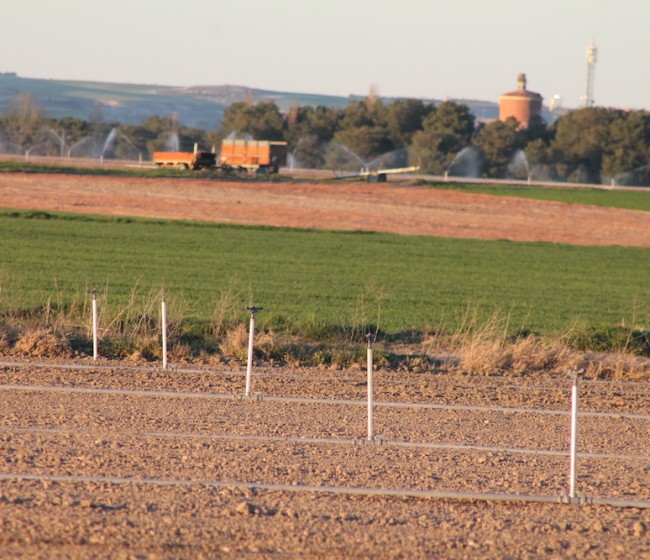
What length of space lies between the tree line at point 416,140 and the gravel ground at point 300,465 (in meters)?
83.3

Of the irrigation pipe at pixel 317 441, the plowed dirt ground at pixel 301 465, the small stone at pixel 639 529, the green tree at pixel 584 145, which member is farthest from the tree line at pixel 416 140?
the small stone at pixel 639 529

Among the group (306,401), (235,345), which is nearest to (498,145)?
(235,345)

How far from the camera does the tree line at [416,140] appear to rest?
99125 millimetres

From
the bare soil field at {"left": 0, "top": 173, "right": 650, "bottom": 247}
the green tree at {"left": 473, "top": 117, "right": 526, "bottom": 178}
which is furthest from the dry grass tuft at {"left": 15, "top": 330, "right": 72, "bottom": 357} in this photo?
the green tree at {"left": 473, "top": 117, "right": 526, "bottom": 178}

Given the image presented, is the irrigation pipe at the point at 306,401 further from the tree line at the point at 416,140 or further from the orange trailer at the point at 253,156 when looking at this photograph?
the tree line at the point at 416,140

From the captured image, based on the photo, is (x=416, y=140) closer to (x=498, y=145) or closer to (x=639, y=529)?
(x=498, y=145)

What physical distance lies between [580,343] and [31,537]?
11094 mm

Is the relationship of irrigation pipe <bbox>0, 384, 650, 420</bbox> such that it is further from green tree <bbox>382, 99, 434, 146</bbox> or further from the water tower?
the water tower

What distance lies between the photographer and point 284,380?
13148mm

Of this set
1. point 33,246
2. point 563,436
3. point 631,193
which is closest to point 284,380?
point 563,436

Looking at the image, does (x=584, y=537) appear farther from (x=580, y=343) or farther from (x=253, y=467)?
(x=580, y=343)

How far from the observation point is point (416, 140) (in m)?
102

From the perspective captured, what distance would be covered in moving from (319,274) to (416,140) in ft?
252

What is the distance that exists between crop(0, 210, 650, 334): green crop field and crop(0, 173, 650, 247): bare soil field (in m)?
4.37
